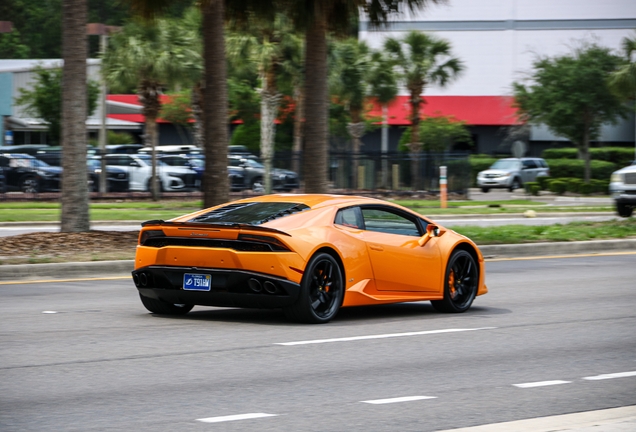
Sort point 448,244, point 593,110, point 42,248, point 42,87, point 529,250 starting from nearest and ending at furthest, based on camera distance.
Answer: point 448,244, point 42,248, point 529,250, point 593,110, point 42,87

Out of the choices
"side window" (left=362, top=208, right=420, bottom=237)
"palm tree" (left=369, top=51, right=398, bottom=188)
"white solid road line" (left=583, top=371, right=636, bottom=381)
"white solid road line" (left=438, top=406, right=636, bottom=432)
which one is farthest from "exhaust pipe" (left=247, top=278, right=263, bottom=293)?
"palm tree" (left=369, top=51, right=398, bottom=188)

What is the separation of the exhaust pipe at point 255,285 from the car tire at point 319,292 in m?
0.37

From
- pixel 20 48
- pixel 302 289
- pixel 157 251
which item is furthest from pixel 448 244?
pixel 20 48

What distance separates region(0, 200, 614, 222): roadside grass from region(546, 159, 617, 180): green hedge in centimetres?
1377

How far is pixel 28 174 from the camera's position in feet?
123

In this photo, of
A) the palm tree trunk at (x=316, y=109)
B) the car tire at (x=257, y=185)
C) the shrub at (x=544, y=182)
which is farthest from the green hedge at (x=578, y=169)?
the palm tree trunk at (x=316, y=109)

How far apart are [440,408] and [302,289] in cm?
313

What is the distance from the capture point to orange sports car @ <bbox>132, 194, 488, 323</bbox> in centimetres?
949

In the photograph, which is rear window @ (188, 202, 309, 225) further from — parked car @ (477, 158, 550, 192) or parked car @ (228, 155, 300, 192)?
parked car @ (477, 158, 550, 192)

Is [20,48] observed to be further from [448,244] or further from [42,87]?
[448,244]

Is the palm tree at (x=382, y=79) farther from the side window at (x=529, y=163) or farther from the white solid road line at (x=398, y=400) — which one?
the white solid road line at (x=398, y=400)

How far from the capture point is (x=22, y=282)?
44.5 feet

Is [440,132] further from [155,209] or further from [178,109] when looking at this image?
[155,209]

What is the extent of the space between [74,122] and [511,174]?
127ft
